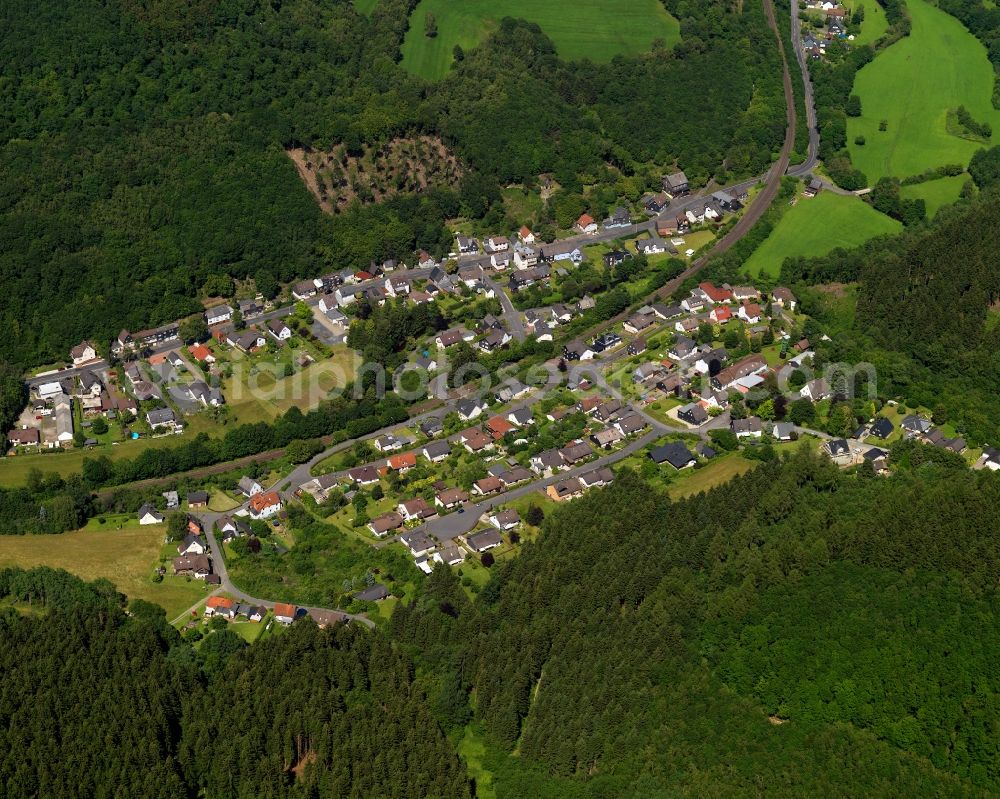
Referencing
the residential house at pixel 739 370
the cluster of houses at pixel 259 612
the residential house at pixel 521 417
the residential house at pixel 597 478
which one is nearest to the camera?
the cluster of houses at pixel 259 612

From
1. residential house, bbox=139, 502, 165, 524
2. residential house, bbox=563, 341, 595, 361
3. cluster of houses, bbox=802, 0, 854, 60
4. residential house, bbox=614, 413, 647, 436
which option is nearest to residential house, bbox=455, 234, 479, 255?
residential house, bbox=563, 341, 595, 361

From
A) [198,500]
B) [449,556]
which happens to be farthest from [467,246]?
[449,556]

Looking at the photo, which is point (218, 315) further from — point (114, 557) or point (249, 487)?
point (114, 557)

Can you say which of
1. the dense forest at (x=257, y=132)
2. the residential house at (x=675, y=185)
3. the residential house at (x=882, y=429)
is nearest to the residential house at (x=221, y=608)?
the dense forest at (x=257, y=132)

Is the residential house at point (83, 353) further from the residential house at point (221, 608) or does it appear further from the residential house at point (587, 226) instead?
the residential house at point (587, 226)

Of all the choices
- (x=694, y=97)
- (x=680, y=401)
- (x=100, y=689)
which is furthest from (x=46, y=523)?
(x=694, y=97)

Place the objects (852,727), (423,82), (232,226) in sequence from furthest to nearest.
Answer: (423,82) < (232,226) < (852,727)

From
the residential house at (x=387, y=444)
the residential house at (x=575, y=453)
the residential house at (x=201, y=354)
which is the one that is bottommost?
the residential house at (x=387, y=444)

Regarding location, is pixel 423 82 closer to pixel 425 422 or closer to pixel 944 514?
pixel 425 422
